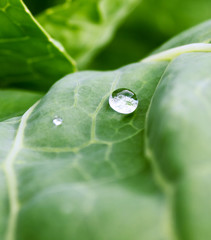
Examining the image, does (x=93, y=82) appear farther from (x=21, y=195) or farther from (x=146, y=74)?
(x=21, y=195)

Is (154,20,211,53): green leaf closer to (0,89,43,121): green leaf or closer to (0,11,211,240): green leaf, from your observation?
(0,11,211,240): green leaf

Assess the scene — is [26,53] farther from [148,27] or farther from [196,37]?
[148,27]

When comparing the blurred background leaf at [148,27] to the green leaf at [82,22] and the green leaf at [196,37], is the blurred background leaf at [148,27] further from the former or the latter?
the green leaf at [196,37]

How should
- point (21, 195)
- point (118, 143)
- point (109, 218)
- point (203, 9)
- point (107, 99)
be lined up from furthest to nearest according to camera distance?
point (203, 9)
point (107, 99)
point (118, 143)
point (21, 195)
point (109, 218)

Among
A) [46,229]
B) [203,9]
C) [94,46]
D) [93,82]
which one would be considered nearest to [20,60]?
[93,82]

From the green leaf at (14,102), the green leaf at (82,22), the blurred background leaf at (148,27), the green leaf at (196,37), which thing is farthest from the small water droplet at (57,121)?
the blurred background leaf at (148,27)

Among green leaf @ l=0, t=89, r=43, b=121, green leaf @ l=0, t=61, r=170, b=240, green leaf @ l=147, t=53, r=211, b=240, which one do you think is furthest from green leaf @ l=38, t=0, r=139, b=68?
green leaf @ l=147, t=53, r=211, b=240
